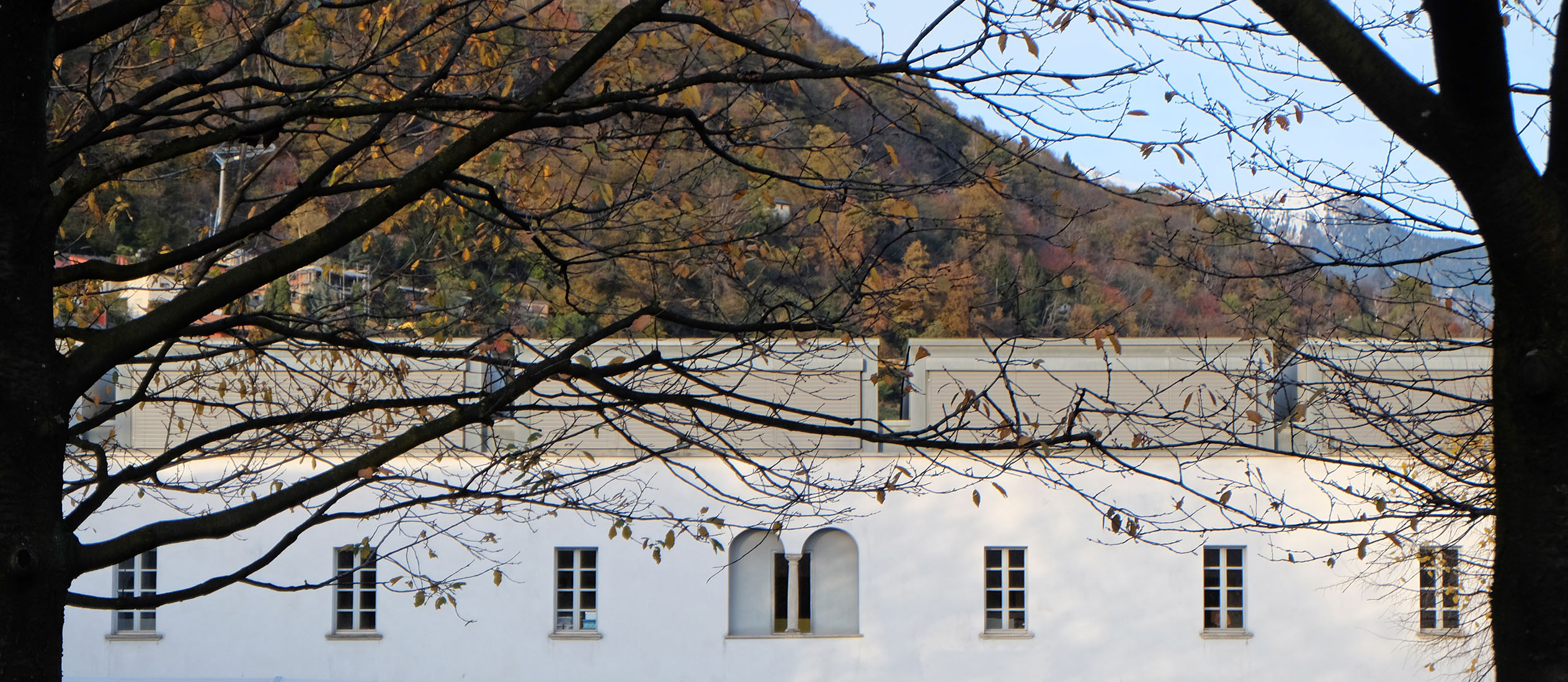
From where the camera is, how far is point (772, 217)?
5562 millimetres

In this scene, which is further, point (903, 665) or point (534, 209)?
point (903, 665)

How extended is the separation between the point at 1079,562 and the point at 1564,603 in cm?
1816

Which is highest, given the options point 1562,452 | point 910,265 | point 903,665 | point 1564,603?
point 910,265

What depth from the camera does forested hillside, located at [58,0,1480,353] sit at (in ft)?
15.3

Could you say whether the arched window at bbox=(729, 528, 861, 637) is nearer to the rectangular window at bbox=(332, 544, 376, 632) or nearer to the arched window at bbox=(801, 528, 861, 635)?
the arched window at bbox=(801, 528, 861, 635)

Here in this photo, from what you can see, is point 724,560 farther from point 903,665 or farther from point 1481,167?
point 1481,167

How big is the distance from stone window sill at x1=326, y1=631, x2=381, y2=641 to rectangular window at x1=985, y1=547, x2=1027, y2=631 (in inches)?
378

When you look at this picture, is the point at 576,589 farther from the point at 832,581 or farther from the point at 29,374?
the point at 29,374

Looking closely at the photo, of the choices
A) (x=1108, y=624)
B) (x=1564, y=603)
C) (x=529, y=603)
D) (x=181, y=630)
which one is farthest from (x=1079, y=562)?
(x=1564, y=603)

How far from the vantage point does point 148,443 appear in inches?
845

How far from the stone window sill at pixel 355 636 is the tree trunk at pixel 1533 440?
63.4 ft

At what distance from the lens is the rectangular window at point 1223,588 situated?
21.2 metres

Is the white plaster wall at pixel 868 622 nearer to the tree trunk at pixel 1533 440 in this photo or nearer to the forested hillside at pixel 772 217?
the forested hillside at pixel 772 217

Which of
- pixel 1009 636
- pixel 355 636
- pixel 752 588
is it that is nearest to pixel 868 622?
pixel 752 588
